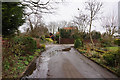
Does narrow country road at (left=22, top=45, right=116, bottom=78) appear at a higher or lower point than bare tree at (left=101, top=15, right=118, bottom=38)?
lower

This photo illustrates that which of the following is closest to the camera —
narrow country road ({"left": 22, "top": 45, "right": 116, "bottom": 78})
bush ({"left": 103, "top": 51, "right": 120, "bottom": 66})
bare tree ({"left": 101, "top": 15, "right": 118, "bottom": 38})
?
narrow country road ({"left": 22, "top": 45, "right": 116, "bottom": 78})

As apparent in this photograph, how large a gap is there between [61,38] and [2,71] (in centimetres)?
2080

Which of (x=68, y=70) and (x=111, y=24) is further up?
(x=111, y=24)

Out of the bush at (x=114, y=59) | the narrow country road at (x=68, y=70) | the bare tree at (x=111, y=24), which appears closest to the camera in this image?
the narrow country road at (x=68, y=70)

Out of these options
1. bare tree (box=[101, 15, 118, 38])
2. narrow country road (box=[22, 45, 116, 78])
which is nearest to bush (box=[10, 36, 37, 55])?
narrow country road (box=[22, 45, 116, 78])

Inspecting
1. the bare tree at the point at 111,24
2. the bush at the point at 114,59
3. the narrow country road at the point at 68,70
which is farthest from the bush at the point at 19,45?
the bare tree at the point at 111,24

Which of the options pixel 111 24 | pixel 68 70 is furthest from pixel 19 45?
pixel 111 24

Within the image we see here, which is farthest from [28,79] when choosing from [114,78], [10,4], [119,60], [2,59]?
[119,60]

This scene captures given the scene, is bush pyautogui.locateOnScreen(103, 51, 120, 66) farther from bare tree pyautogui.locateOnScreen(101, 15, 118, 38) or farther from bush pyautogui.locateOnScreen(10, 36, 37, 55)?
bare tree pyautogui.locateOnScreen(101, 15, 118, 38)

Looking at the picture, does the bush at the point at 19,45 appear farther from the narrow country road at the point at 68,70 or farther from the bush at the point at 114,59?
the bush at the point at 114,59

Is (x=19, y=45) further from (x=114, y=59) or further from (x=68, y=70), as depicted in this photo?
(x=114, y=59)

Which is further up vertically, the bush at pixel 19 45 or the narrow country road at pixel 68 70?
the bush at pixel 19 45

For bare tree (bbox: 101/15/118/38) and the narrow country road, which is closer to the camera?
the narrow country road

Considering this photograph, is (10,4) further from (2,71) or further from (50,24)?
(50,24)
